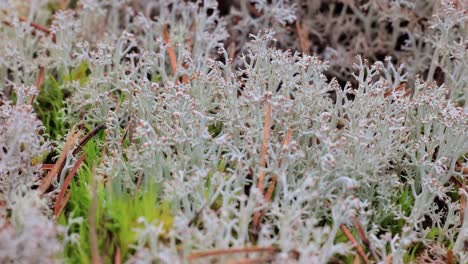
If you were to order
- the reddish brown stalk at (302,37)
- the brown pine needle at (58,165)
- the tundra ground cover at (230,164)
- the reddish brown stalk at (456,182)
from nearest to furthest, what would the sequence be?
the tundra ground cover at (230,164), the brown pine needle at (58,165), the reddish brown stalk at (456,182), the reddish brown stalk at (302,37)

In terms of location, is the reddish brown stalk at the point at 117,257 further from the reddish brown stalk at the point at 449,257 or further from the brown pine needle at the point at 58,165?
the reddish brown stalk at the point at 449,257

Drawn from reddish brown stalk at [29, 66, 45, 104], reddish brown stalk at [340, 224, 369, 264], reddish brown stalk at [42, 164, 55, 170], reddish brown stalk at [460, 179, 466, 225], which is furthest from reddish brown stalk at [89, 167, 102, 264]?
reddish brown stalk at [460, 179, 466, 225]

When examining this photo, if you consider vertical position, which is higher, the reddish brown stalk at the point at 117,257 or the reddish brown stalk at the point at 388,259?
the reddish brown stalk at the point at 117,257

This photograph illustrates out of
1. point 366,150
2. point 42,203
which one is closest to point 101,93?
point 42,203

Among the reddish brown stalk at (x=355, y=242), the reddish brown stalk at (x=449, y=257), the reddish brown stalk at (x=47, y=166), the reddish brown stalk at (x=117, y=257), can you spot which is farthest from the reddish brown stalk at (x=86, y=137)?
the reddish brown stalk at (x=449, y=257)

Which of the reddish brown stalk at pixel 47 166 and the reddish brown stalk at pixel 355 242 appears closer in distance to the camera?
the reddish brown stalk at pixel 355 242

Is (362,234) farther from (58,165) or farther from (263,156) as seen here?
(58,165)

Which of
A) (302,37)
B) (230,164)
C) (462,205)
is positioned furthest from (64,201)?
(302,37)

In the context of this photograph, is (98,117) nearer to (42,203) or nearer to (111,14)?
(42,203)

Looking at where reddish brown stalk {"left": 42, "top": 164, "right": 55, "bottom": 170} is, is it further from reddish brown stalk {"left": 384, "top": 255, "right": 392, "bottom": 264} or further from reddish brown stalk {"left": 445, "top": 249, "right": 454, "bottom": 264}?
reddish brown stalk {"left": 445, "top": 249, "right": 454, "bottom": 264}
